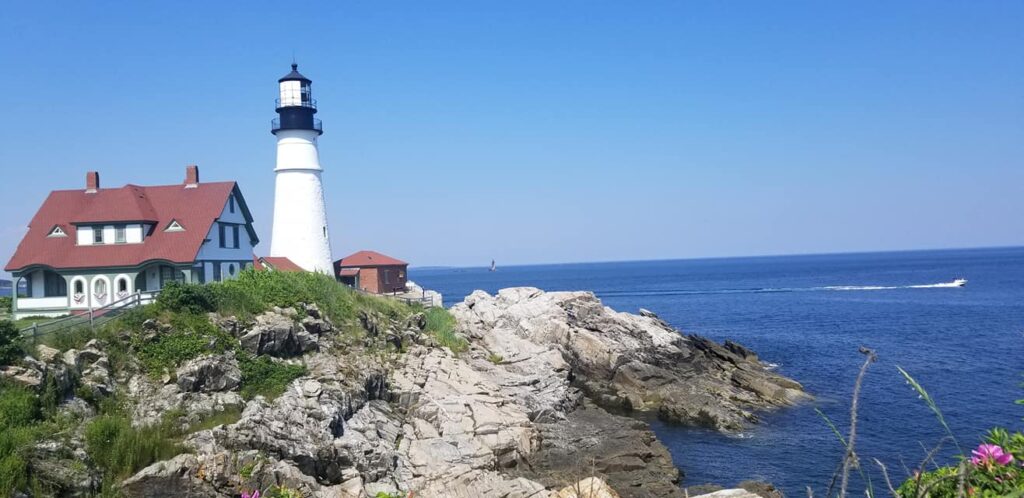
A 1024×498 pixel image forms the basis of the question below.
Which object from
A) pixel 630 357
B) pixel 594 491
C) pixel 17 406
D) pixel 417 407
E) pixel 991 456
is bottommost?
pixel 594 491

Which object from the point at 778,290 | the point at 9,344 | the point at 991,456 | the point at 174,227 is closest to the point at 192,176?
the point at 174,227

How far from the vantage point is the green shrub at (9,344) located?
18.2 m

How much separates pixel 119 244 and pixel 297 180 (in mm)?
8904

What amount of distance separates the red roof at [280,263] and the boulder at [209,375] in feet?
42.4

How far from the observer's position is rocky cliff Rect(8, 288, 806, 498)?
18.8m

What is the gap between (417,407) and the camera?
26.3 m

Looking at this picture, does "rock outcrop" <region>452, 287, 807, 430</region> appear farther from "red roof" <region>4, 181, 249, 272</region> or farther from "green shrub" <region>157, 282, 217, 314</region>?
"green shrub" <region>157, 282, 217, 314</region>

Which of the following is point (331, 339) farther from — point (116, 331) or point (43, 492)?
point (43, 492)

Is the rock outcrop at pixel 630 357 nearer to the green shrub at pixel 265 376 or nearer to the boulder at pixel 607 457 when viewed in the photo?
the boulder at pixel 607 457

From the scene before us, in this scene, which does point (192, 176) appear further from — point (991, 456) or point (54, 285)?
point (991, 456)

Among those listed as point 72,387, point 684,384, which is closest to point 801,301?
point 684,384

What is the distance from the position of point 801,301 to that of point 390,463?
77185mm

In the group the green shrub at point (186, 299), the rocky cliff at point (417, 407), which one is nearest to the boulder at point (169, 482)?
the rocky cliff at point (417, 407)

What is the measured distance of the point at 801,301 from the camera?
88.9m
